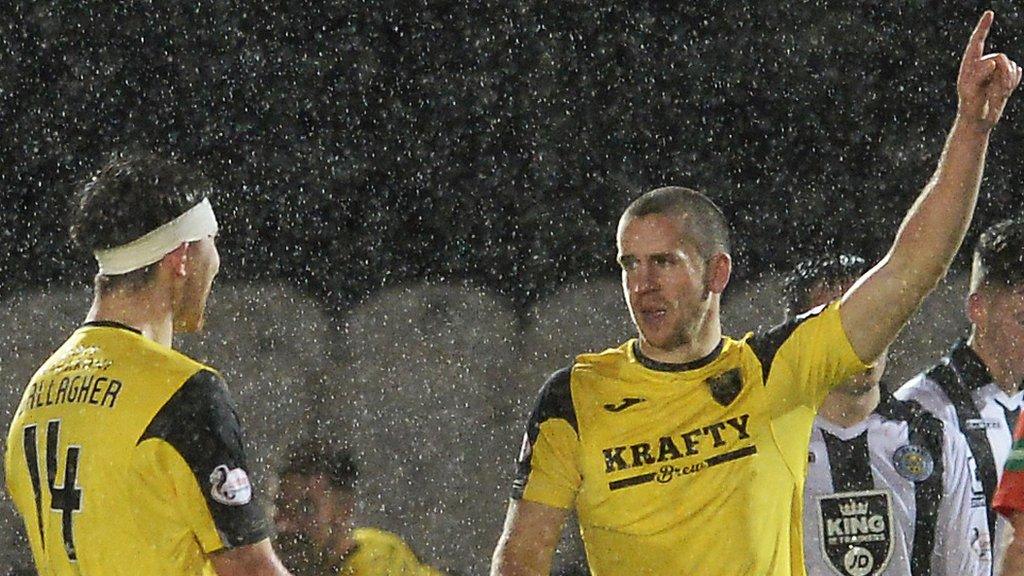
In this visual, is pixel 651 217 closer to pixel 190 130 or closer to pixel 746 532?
pixel 746 532

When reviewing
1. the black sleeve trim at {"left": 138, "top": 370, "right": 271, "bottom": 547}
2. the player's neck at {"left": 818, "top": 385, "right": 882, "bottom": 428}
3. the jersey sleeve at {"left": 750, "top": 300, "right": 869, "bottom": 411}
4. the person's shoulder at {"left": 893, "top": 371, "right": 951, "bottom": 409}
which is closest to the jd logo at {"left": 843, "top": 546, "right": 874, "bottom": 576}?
the player's neck at {"left": 818, "top": 385, "right": 882, "bottom": 428}

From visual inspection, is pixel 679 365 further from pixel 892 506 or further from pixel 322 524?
pixel 322 524

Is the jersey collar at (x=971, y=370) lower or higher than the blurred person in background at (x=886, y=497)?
higher

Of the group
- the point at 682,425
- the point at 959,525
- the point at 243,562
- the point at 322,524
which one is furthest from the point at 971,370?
the point at 243,562

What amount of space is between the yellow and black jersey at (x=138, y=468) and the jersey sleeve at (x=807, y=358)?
1.11 metres

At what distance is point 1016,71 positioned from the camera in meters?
2.90

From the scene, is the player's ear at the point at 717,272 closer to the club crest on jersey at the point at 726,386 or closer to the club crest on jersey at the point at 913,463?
the club crest on jersey at the point at 726,386

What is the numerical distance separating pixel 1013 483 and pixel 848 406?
194cm

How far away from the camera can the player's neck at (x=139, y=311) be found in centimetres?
304

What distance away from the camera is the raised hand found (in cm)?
288

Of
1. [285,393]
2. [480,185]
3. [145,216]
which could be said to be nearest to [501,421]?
[285,393]

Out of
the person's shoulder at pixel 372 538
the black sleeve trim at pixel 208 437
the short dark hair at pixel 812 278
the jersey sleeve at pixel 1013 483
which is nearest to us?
the jersey sleeve at pixel 1013 483

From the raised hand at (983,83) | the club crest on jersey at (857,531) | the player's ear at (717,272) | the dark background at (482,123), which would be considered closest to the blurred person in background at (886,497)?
the club crest on jersey at (857,531)

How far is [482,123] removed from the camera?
8.03 metres
